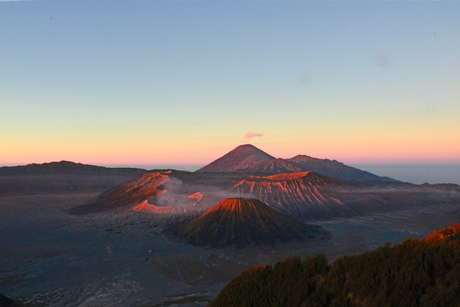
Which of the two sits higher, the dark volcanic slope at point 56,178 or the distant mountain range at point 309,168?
the distant mountain range at point 309,168

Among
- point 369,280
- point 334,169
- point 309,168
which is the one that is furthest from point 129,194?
point 334,169

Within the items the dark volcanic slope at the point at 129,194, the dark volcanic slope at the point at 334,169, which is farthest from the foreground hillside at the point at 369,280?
the dark volcanic slope at the point at 334,169

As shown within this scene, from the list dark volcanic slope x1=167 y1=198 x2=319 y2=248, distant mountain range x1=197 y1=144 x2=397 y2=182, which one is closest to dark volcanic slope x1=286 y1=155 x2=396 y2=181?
distant mountain range x1=197 y1=144 x2=397 y2=182

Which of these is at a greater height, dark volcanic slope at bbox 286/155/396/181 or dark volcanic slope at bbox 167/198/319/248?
dark volcanic slope at bbox 286/155/396/181

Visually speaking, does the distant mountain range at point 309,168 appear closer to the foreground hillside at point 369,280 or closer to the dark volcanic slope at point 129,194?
the dark volcanic slope at point 129,194

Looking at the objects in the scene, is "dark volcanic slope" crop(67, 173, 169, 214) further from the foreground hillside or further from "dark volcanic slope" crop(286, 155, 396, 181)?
"dark volcanic slope" crop(286, 155, 396, 181)

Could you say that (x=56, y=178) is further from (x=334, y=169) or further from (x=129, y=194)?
(x=334, y=169)
